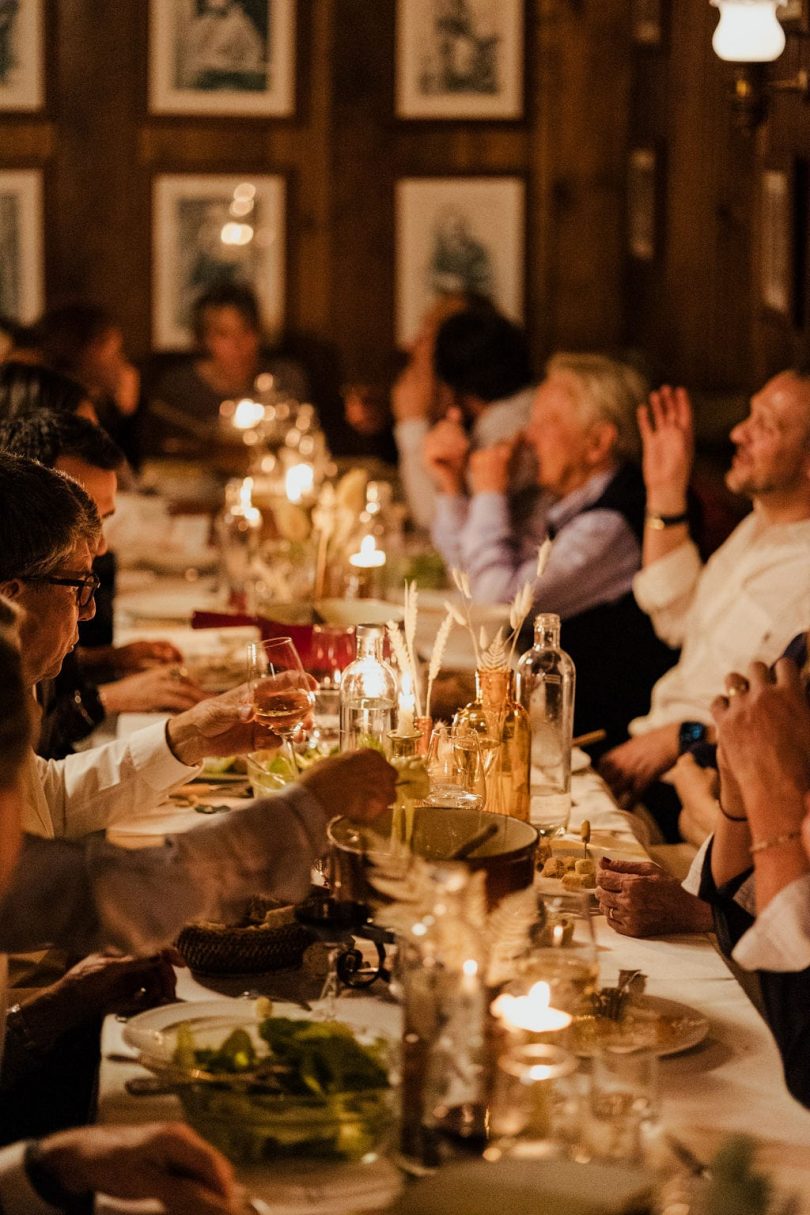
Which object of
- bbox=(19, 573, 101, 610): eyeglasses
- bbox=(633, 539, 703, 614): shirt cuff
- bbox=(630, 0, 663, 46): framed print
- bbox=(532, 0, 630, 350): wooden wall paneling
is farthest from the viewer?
bbox=(532, 0, 630, 350): wooden wall paneling

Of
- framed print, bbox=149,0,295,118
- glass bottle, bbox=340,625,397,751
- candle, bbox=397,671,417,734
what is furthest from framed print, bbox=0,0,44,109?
candle, bbox=397,671,417,734

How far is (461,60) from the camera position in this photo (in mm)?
7113

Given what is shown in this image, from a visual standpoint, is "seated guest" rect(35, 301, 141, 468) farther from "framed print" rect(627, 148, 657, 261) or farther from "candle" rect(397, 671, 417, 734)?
"candle" rect(397, 671, 417, 734)

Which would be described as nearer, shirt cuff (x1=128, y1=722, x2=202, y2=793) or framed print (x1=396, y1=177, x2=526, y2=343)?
shirt cuff (x1=128, y1=722, x2=202, y2=793)

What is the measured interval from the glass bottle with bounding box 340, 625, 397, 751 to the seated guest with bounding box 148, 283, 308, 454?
476cm

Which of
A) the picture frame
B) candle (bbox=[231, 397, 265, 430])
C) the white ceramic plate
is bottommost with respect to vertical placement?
the white ceramic plate

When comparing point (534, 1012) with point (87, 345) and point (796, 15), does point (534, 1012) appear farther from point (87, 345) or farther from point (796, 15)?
point (87, 345)

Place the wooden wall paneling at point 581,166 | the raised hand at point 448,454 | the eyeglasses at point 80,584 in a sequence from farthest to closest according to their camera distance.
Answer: the wooden wall paneling at point 581,166, the raised hand at point 448,454, the eyeglasses at point 80,584

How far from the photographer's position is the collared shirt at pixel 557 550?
3.98m

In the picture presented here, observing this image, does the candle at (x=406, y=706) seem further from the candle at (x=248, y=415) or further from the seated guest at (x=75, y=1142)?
the candle at (x=248, y=415)

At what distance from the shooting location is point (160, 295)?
287 inches

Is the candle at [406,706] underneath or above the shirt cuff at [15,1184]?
above

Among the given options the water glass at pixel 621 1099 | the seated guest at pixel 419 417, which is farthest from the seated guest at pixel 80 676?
the seated guest at pixel 419 417

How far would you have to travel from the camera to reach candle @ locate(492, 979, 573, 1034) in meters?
1.50
